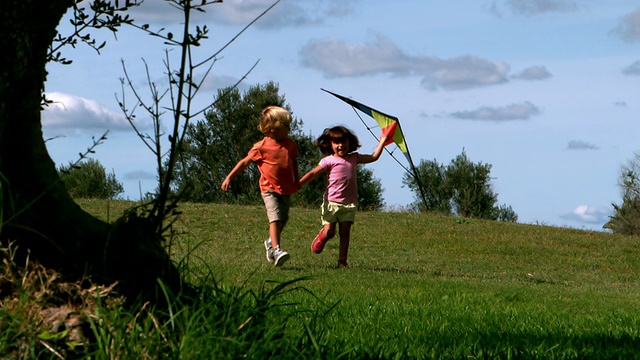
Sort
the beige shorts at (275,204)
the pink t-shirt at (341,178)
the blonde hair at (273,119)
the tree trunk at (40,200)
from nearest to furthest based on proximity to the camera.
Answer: the tree trunk at (40,200)
the blonde hair at (273,119)
the beige shorts at (275,204)
the pink t-shirt at (341,178)

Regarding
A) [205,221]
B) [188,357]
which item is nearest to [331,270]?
[205,221]

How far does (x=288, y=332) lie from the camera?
16.2 ft

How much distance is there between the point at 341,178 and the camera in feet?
43.0

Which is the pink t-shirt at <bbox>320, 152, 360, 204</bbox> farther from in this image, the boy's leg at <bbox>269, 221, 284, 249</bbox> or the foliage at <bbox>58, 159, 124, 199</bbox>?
the foliage at <bbox>58, 159, 124, 199</bbox>

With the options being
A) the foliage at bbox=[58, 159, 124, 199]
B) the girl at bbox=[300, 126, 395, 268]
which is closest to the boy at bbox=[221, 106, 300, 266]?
the girl at bbox=[300, 126, 395, 268]

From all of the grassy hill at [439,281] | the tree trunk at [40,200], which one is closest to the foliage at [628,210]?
the grassy hill at [439,281]

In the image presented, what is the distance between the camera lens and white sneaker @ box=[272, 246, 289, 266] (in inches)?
491

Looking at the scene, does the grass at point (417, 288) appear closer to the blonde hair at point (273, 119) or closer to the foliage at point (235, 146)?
the blonde hair at point (273, 119)

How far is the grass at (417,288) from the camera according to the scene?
523 centimetres

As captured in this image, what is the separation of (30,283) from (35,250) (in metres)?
0.24

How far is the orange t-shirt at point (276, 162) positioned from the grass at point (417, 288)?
1.15 meters

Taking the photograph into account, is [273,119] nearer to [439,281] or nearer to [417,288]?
[439,281]

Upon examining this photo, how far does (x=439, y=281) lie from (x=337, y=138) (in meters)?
2.71

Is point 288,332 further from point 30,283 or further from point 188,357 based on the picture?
point 30,283
